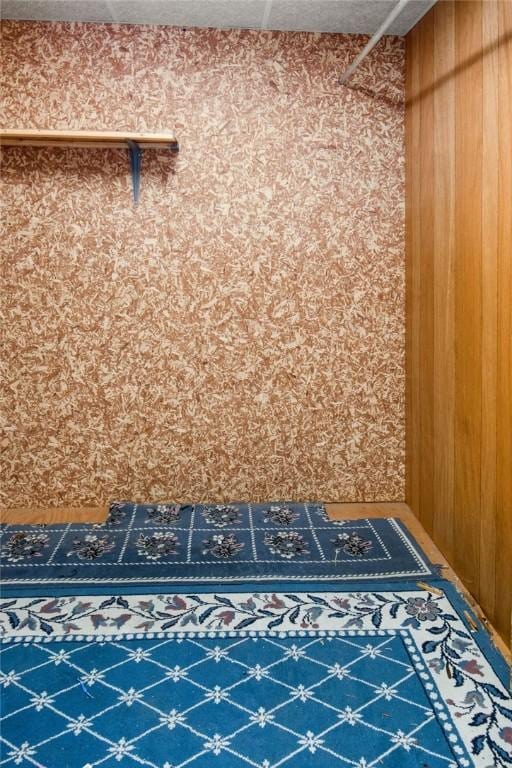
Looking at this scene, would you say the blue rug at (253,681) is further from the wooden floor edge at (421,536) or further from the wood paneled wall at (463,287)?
the wood paneled wall at (463,287)

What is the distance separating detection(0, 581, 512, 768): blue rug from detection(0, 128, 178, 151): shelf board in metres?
1.80

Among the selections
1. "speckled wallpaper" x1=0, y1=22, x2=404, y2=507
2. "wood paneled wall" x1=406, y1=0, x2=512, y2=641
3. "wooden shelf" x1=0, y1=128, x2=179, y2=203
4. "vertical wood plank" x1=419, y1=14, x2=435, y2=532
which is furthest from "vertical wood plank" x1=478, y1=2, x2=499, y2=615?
"wooden shelf" x1=0, y1=128, x2=179, y2=203

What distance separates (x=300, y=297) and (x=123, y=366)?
86 centimetres

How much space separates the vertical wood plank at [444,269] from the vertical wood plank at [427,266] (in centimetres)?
5

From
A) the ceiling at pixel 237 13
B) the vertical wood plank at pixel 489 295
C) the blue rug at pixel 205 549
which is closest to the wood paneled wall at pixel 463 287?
the vertical wood plank at pixel 489 295

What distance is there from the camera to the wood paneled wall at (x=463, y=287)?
6.57 feet

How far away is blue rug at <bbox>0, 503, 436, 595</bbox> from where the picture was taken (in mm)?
2398

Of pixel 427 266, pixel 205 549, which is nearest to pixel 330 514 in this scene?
pixel 205 549

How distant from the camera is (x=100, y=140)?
279 centimetres

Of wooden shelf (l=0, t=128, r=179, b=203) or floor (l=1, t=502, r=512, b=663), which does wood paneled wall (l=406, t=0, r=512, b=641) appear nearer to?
floor (l=1, t=502, r=512, b=663)

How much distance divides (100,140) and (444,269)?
4.98 ft

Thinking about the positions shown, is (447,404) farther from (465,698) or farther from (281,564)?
(465,698)

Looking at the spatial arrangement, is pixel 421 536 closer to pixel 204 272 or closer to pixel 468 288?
pixel 468 288

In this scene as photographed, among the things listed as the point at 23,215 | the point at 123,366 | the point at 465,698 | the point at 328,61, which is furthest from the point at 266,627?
the point at 328,61
